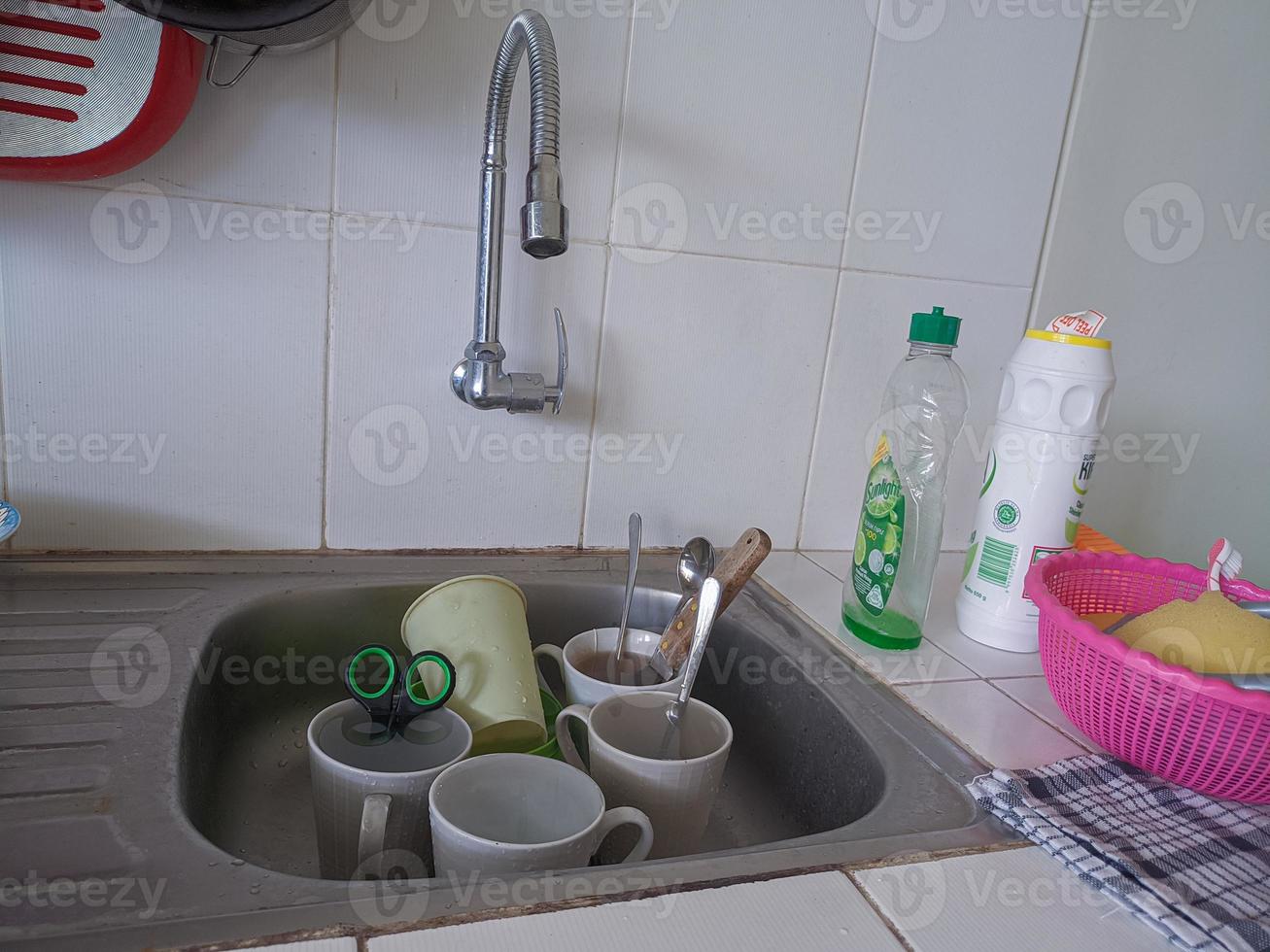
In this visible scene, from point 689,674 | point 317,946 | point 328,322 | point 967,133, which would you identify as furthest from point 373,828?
point 967,133

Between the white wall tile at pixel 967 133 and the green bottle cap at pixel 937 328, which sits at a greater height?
the white wall tile at pixel 967 133

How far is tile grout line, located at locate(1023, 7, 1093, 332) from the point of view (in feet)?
3.14

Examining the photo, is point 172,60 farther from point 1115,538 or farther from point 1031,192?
point 1115,538

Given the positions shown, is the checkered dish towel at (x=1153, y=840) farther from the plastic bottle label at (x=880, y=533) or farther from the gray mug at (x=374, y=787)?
the gray mug at (x=374, y=787)

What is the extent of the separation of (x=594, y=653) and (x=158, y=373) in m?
0.44

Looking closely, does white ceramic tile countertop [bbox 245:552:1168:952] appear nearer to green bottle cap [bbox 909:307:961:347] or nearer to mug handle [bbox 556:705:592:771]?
mug handle [bbox 556:705:592:771]

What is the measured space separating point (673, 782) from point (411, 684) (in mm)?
199

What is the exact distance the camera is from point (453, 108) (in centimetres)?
76

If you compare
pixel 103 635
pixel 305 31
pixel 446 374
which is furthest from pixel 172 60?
→ pixel 103 635

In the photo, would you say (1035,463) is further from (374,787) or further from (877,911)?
(374,787)

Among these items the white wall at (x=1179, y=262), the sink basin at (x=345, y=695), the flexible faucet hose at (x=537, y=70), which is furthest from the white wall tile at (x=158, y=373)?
the white wall at (x=1179, y=262)

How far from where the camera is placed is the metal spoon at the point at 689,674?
0.64 meters

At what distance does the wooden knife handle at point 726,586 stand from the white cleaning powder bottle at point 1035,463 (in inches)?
9.0

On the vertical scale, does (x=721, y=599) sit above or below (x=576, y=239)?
below
